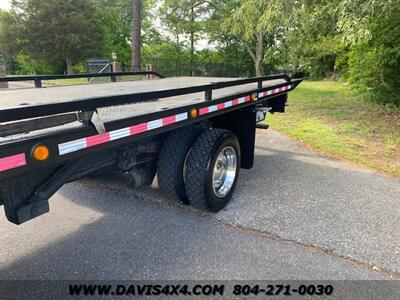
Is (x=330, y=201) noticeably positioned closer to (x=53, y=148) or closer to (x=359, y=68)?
(x=53, y=148)

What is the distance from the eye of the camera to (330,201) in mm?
3887

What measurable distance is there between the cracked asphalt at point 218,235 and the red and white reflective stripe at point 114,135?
3.75ft

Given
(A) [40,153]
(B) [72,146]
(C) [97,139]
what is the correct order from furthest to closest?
(C) [97,139] < (B) [72,146] < (A) [40,153]

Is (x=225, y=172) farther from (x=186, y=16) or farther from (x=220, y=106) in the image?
(x=186, y=16)

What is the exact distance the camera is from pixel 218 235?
315cm

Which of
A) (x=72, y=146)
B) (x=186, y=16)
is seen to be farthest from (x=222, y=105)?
(x=186, y=16)

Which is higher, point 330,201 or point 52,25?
point 52,25

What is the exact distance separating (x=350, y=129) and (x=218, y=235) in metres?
5.90

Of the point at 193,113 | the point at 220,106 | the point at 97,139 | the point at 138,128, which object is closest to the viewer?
the point at 97,139

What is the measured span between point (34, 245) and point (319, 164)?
4084 mm

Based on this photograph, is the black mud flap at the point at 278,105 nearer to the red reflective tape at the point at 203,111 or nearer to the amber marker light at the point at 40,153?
the red reflective tape at the point at 203,111

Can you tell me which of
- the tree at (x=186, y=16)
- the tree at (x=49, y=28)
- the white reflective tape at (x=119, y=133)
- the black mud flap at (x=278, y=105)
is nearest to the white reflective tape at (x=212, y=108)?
the white reflective tape at (x=119, y=133)

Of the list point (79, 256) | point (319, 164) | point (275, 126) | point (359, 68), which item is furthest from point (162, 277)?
point (359, 68)

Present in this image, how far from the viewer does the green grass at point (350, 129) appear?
577 cm
